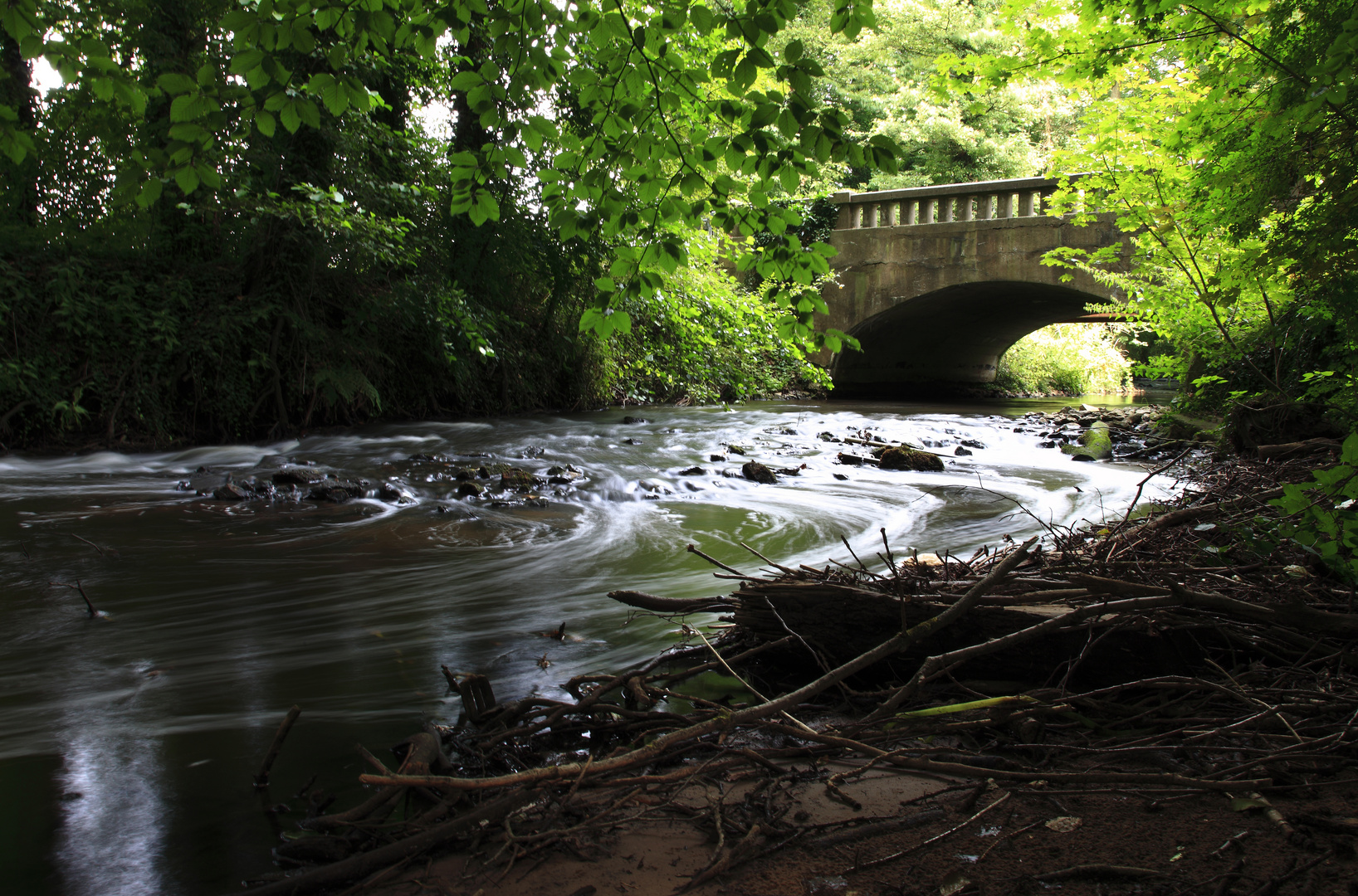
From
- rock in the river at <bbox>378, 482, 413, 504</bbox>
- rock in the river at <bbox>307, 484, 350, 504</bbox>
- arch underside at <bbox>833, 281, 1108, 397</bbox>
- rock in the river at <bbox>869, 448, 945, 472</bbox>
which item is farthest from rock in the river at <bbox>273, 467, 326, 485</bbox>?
arch underside at <bbox>833, 281, 1108, 397</bbox>

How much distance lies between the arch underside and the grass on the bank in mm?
938

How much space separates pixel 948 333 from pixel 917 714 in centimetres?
1946

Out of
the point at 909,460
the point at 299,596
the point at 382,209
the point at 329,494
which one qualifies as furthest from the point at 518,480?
the point at 382,209

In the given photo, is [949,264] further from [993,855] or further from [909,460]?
[993,855]

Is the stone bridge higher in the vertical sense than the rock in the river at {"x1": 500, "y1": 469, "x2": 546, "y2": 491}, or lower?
higher

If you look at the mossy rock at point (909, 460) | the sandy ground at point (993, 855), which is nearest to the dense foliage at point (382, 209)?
the sandy ground at point (993, 855)

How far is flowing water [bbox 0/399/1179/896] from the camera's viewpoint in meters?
1.99

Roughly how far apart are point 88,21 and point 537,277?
750cm

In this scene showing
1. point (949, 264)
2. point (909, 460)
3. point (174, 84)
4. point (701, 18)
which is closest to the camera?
point (174, 84)

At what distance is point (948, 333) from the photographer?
785 inches

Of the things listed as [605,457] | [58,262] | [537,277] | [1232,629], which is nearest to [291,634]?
[1232,629]

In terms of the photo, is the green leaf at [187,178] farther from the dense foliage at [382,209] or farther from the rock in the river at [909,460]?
the rock in the river at [909,460]

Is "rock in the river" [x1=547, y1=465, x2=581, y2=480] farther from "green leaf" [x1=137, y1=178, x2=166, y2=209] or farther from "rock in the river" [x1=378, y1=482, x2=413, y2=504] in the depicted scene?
"green leaf" [x1=137, y1=178, x2=166, y2=209]

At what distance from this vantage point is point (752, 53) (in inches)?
78.4
